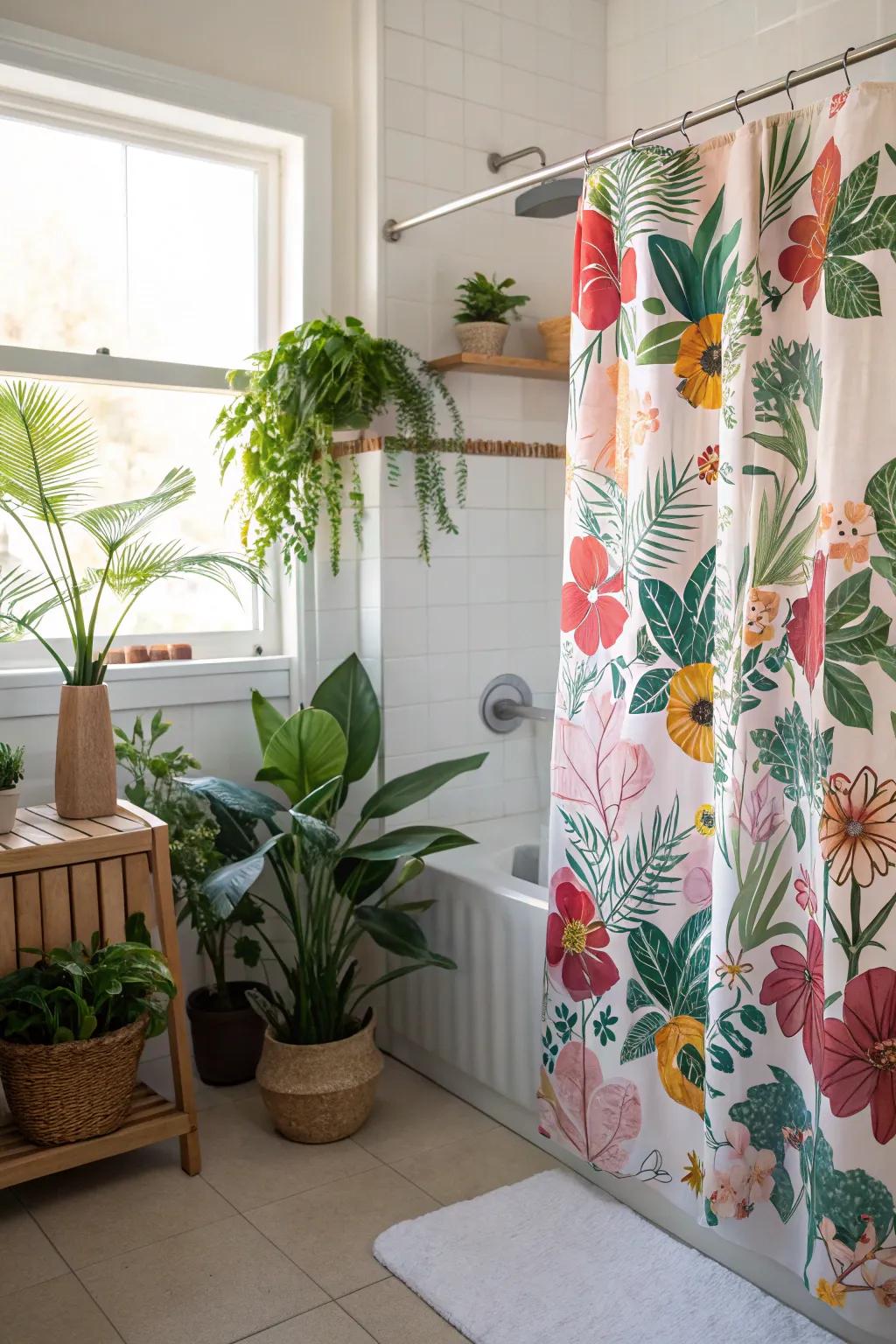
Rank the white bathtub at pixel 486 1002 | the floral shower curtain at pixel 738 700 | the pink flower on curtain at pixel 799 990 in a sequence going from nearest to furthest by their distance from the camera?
the floral shower curtain at pixel 738 700, the pink flower on curtain at pixel 799 990, the white bathtub at pixel 486 1002

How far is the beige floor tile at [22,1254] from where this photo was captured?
1.98 metres

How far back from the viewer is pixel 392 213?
277 centimetres

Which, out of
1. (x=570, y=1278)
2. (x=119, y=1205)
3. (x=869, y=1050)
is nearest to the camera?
(x=869, y=1050)

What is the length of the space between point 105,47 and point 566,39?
3.99 feet

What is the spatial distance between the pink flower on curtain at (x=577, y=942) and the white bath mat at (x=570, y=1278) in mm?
430

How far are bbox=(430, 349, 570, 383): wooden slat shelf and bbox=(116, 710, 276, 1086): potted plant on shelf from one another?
3.48 ft

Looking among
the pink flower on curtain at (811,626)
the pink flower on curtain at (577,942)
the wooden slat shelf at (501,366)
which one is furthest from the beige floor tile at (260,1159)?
the wooden slat shelf at (501,366)

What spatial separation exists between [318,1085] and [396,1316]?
1.88 feet

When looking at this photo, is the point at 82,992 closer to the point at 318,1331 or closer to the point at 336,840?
the point at 336,840

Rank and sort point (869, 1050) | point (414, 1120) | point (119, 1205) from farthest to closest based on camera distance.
Result: point (414, 1120) → point (119, 1205) → point (869, 1050)

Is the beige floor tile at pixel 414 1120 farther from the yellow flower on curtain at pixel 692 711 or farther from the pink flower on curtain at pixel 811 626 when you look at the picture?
the pink flower on curtain at pixel 811 626

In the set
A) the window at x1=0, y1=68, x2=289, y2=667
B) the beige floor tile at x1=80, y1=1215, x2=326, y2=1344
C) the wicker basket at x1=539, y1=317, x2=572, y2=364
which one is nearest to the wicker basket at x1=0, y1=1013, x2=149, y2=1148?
the beige floor tile at x1=80, y1=1215, x2=326, y2=1344

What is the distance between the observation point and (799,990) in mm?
1781

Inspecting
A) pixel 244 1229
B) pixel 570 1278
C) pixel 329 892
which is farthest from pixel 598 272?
pixel 244 1229
